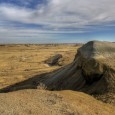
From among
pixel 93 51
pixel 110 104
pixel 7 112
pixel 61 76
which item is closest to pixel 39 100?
pixel 7 112

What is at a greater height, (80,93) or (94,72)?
(94,72)

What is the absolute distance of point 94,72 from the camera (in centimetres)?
1636

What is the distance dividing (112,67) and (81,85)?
8.83ft

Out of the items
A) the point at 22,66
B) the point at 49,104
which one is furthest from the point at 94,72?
the point at 22,66

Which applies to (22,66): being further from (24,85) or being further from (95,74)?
(95,74)

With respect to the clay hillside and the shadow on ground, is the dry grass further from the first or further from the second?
the clay hillside

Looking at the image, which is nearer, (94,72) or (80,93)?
(80,93)

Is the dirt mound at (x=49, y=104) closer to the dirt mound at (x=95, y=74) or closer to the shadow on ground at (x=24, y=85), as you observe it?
the dirt mound at (x=95, y=74)

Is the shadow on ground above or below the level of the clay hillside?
below

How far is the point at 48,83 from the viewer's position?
21672mm

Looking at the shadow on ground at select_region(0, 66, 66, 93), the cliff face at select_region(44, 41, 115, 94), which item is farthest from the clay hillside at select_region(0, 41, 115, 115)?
the shadow on ground at select_region(0, 66, 66, 93)

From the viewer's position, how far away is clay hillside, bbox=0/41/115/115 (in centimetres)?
1048

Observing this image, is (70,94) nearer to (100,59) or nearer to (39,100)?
(39,100)

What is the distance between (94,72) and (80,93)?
3.16m
